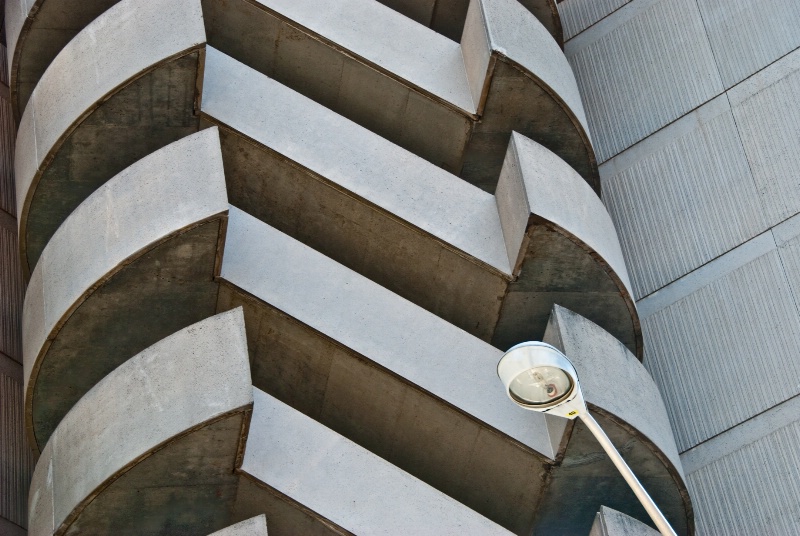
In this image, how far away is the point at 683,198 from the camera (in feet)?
55.2

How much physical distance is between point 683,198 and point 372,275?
14.9ft

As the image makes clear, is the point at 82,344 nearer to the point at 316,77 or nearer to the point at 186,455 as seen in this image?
the point at 186,455

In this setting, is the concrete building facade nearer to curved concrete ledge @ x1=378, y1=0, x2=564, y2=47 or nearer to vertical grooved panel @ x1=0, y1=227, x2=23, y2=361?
vertical grooved panel @ x1=0, y1=227, x2=23, y2=361

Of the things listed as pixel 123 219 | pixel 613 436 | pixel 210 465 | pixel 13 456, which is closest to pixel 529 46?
pixel 613 436

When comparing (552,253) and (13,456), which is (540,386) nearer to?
(552,253)

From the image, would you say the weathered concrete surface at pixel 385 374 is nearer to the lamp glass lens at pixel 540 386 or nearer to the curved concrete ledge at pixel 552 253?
the curved concrete ledge at pixel 552 253

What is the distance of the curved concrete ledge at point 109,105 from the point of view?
14.9m

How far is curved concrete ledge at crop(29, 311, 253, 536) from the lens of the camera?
482 inches

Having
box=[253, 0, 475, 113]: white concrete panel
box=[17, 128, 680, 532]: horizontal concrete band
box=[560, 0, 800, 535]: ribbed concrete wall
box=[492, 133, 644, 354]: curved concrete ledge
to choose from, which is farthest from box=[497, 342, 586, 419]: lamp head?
box=[253, 0, 475, 113]: white concrete panel

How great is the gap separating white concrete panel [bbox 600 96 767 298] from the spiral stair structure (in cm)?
121

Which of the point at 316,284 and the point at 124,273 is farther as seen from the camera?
the point at 316,284

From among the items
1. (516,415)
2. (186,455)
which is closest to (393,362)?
(516,415)

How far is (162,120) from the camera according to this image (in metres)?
15.2

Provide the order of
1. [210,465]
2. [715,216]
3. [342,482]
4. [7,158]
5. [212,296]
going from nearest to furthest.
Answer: [210,465] < [342,482] < [212,296] < [715,216] < [7,158]
